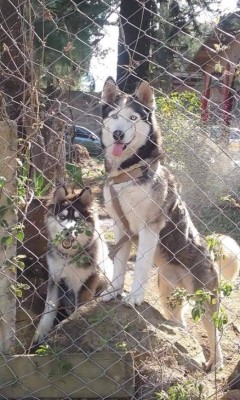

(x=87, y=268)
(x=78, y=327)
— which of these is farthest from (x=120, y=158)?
(x=78, y=327)

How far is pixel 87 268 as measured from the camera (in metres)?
4.19

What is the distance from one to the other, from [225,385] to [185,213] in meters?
1.40

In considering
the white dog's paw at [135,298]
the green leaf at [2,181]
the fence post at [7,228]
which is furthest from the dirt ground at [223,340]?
the green leaf at [2,181]

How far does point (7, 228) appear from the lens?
2779 mm

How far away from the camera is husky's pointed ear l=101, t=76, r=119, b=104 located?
11.4ft

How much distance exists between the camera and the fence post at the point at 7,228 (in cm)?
277

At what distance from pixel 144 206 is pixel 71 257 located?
659mm

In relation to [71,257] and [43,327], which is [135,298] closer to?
[71,257]

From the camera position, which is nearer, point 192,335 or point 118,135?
point 118,135

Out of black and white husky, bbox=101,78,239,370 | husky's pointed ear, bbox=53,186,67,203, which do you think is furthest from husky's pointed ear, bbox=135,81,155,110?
husky's pointed ear, bbox=53,186,67,203

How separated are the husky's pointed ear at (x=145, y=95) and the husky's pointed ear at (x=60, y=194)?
0.96 m

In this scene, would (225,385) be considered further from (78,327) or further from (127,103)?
(127,103)

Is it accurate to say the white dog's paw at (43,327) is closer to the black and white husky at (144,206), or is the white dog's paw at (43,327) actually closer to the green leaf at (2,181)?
the black and white husky at (144,206)

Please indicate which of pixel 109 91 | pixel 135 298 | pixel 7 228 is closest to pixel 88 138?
pixel 109 91
